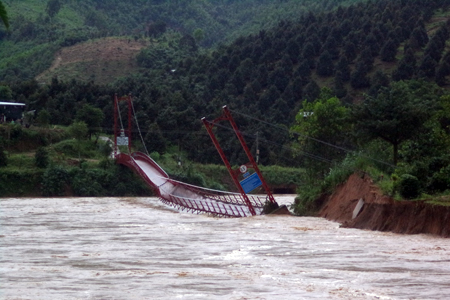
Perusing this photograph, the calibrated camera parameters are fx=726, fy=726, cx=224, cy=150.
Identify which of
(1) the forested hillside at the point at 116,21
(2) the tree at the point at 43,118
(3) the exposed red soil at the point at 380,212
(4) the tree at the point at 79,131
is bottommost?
(3) the exposed red soil at the point at 380,212

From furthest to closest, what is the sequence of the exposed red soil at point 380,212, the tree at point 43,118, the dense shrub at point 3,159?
the tree at point 43,118 → the dense shrub at point 3,159 → the exposed red soil at point 380,212

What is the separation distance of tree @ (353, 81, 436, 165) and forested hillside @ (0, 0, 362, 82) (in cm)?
5993

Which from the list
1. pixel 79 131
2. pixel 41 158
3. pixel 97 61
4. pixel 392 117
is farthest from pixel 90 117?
pixel 97 61

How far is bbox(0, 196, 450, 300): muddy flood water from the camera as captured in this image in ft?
44.1

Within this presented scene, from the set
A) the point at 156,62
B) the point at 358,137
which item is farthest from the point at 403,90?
the point at 156,62

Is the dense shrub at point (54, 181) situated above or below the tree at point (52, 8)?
below

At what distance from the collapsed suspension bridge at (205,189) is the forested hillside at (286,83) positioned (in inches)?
180

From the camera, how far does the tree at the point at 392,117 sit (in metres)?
31.5

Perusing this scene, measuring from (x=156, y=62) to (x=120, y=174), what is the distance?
50.6 metres

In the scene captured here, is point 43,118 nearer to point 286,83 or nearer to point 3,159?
point 3,159

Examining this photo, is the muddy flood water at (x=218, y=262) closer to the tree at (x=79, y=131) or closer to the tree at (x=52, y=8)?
the tree at (x=79, y=131)

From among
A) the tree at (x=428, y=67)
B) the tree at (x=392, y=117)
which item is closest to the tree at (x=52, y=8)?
the tree at (x=428, y=67)

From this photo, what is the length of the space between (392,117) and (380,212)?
8529 mm

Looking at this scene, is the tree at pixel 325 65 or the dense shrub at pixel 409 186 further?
the tree at pixel 325 65
